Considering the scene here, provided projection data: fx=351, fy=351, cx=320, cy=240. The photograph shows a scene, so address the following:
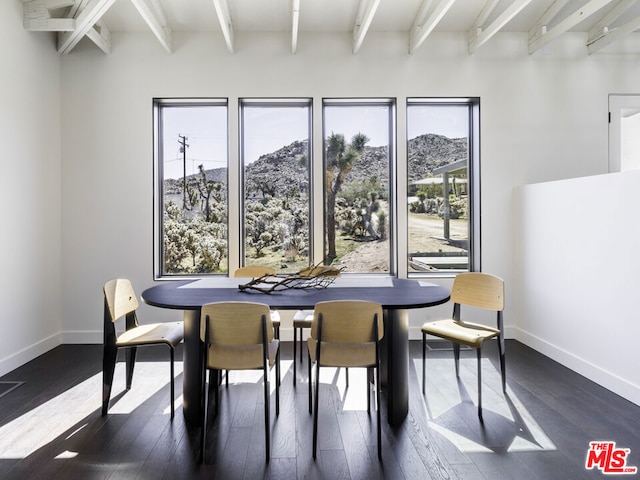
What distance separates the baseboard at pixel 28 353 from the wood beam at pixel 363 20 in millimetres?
4649

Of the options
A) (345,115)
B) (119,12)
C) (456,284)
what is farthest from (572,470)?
(119,12)

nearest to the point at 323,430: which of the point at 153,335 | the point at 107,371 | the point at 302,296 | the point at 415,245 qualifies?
the point at 302,296

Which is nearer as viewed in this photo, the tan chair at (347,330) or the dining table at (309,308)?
the tan chair at (347,330)

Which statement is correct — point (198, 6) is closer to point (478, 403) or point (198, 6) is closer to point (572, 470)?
point (478, 403)

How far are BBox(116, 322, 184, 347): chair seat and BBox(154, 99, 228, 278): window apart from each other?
152 centimetres

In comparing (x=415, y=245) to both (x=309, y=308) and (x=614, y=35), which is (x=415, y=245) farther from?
(x=614, y=35)

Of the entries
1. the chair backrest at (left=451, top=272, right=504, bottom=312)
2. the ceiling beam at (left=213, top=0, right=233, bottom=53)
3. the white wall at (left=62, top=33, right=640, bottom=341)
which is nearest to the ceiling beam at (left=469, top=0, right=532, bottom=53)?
the white wall at (left=62, top=33, right=640, bottom=341)

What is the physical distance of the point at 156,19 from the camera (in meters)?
3.62

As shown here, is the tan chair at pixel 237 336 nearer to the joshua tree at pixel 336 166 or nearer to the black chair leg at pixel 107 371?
the black chair leg at pixel 107 371

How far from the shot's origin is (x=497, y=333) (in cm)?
265

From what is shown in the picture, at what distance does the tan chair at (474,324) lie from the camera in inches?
101

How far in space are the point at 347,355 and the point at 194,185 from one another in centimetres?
307

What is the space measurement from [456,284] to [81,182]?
4.21 m

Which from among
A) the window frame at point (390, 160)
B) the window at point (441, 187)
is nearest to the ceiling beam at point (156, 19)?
the window frame at point (390, 160)
